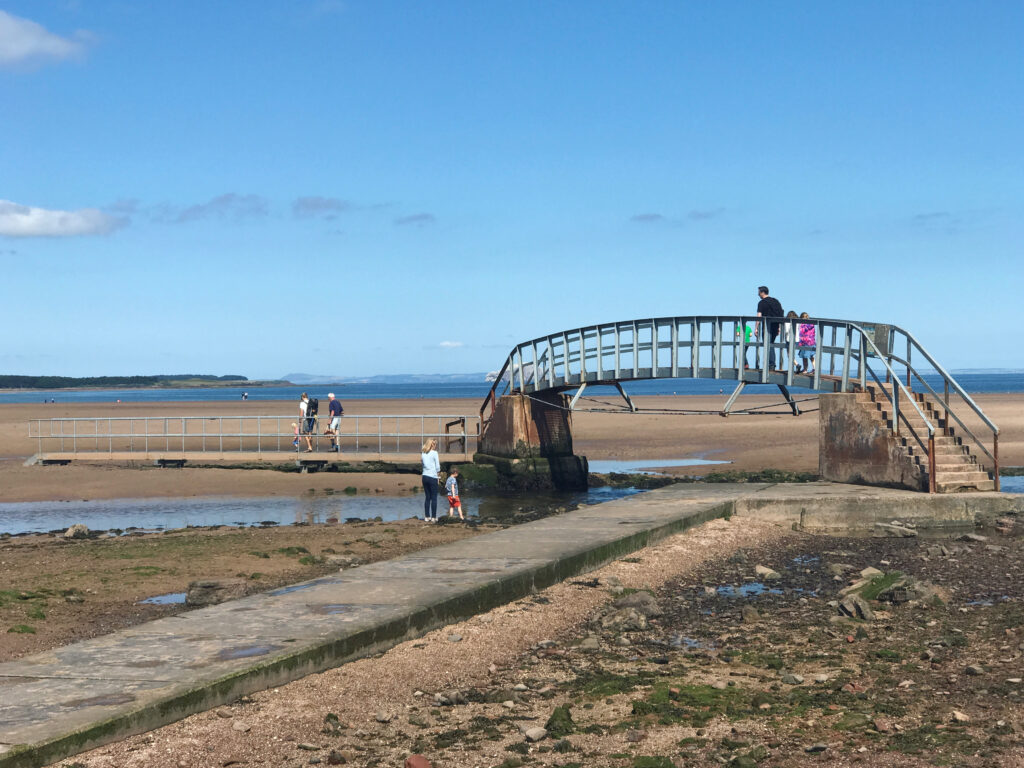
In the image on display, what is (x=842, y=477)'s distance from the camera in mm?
18906

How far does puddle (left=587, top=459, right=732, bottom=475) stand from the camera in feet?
96.8

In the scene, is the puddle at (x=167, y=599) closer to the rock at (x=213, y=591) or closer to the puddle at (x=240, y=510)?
the rock at (x=213, y=591)

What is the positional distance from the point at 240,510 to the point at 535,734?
1611cm

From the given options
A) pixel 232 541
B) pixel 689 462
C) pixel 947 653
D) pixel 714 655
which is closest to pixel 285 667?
pixel 714 655

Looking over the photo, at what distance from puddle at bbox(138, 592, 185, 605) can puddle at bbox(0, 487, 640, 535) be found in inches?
273

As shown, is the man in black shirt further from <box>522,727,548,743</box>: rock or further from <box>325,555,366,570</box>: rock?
<box>522,727,548,743</box>: rock

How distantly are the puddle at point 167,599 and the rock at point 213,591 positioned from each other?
4.4 inches

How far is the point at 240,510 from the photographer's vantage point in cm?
2134

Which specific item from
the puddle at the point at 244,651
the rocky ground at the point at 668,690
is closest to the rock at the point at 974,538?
the rocky ground at the point at 668,690

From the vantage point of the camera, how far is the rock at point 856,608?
9.41 meters

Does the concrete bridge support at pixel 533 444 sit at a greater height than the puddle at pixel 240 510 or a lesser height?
greater

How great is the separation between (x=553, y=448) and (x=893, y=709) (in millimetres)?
19822

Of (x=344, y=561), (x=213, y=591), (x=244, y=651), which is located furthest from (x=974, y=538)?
(x=244, y=651)

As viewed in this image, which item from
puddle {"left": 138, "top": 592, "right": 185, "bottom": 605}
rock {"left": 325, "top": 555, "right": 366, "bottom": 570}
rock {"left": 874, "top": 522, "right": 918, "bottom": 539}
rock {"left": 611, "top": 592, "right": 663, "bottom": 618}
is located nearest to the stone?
rock {"left": 325, "top": 555, "right": 366, "bottom": 570}
